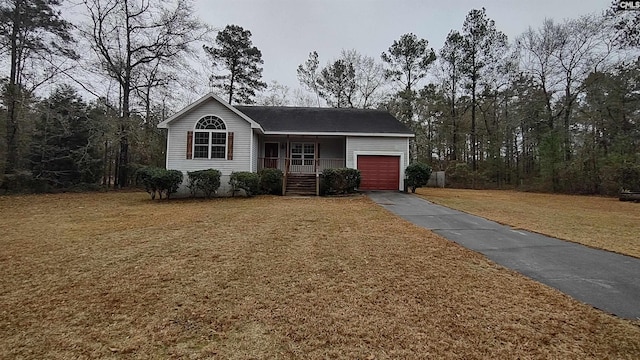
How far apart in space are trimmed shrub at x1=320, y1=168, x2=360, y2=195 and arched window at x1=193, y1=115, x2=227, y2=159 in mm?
4962

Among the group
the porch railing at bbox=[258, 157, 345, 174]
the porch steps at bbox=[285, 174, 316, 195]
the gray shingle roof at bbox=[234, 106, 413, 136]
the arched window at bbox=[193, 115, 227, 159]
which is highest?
the gray shingle roof at bbox=[234, 106, 413, 136]

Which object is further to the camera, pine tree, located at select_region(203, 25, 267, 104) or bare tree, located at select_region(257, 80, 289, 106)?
bare tree, located at select_region(257, 80, 289, 106)

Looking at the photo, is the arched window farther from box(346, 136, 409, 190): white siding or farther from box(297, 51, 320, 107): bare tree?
box(297, 51, 320, 107): bare tree

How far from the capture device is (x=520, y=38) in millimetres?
24281

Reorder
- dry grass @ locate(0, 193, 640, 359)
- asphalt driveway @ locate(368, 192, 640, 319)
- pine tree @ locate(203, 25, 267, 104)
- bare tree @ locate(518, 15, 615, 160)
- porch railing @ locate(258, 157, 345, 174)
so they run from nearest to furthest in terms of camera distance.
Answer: dry grass @ locate(0, 193, 640, 359), asphalt driveway @ locate(368, 192, 640, 319), porch railing @ locate(258, 157, 345, 174), bare tree @ locate(518, 15, 615, 160), pine tree @ locate(203, 25, 267, 104)

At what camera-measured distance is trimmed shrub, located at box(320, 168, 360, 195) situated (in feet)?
48.3

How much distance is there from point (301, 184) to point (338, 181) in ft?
7.44

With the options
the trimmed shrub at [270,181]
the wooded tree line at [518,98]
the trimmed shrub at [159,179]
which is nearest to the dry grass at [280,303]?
the trimmed shrub at [159,179]

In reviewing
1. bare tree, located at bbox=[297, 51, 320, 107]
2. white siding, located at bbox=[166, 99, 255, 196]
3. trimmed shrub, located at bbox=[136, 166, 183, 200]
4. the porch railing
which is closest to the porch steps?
the porch railing

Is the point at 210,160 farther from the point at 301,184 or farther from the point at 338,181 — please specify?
the point at 338,181

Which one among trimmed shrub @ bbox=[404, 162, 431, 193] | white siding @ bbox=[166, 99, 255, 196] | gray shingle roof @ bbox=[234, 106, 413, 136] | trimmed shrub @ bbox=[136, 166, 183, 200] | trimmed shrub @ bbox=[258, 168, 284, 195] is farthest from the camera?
gray shingle roof @ bbox=[234, 106, 413, 136]

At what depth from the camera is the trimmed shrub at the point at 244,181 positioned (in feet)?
45.0

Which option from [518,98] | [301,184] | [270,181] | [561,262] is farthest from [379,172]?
[518,98]

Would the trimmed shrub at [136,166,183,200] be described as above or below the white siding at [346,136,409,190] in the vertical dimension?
below
